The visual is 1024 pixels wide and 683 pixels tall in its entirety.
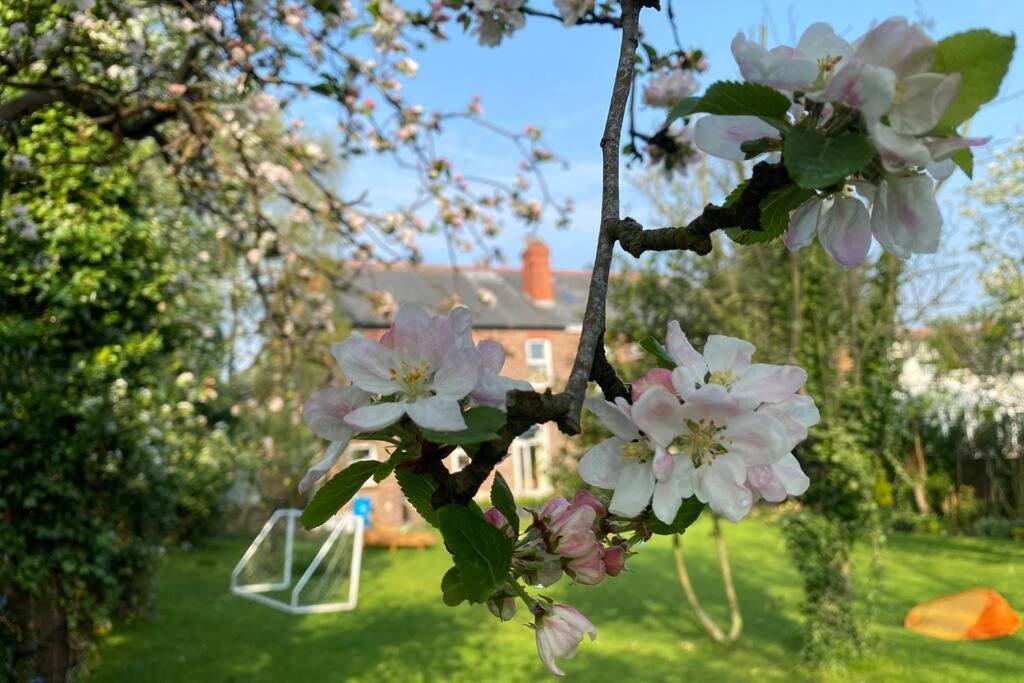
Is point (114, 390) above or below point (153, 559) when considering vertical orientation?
above

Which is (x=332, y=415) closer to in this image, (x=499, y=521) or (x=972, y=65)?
(x=499, y=521)

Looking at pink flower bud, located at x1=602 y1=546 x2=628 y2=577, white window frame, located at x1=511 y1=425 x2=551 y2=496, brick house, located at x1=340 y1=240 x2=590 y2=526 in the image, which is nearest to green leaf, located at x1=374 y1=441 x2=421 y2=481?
pink flower bud, located at x1=602 y1=546 x2=628 y2=577

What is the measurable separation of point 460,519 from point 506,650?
22.1 feet

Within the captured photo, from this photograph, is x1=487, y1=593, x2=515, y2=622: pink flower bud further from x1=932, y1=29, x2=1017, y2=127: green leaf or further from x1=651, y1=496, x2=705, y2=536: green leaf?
x1=932, y1=29, x2=1017, y2=127: green leaf

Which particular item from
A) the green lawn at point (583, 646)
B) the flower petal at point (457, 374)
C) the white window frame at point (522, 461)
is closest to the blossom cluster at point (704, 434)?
the flower petal at point (457, 374)

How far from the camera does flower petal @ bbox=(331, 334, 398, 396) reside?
0.64 meters

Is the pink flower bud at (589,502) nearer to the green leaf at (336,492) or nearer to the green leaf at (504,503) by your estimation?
the green leaf at (504,503)

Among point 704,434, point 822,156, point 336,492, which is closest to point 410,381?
point 336,492

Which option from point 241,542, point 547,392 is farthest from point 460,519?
point 241,542

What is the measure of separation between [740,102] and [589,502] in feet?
1.22

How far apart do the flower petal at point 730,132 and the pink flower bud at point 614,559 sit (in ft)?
1.18

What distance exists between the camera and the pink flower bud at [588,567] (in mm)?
679

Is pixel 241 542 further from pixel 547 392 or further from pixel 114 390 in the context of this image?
pixel 547 392

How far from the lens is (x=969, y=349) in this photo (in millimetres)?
13406
